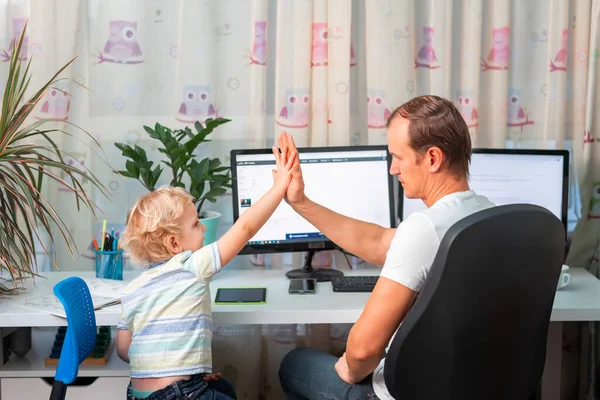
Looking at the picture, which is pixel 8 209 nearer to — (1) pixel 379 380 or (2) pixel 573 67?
(1) pixel 379 380

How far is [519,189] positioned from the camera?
2533mm

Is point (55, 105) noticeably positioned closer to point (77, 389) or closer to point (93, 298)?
point (93, 298)

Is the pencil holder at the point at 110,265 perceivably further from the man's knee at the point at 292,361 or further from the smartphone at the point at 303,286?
the man's knee at the point at 292,361

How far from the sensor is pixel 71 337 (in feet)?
5.59

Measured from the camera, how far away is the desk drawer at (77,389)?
2.17m

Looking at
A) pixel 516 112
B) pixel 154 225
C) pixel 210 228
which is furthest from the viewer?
pixel 516 112

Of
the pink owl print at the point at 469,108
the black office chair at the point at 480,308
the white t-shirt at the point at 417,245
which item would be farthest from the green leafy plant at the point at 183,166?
the black office chair at the point at 480,308

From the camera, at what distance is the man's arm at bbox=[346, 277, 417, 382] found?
1.49 m

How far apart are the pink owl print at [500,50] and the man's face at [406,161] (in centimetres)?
116

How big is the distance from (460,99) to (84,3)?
4.52ft

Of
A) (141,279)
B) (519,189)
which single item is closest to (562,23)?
(519,189)

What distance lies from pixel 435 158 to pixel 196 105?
4.27ft

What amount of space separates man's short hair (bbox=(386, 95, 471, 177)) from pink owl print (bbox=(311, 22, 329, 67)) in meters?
1.05

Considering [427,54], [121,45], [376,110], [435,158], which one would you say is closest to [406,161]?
[435,158]
